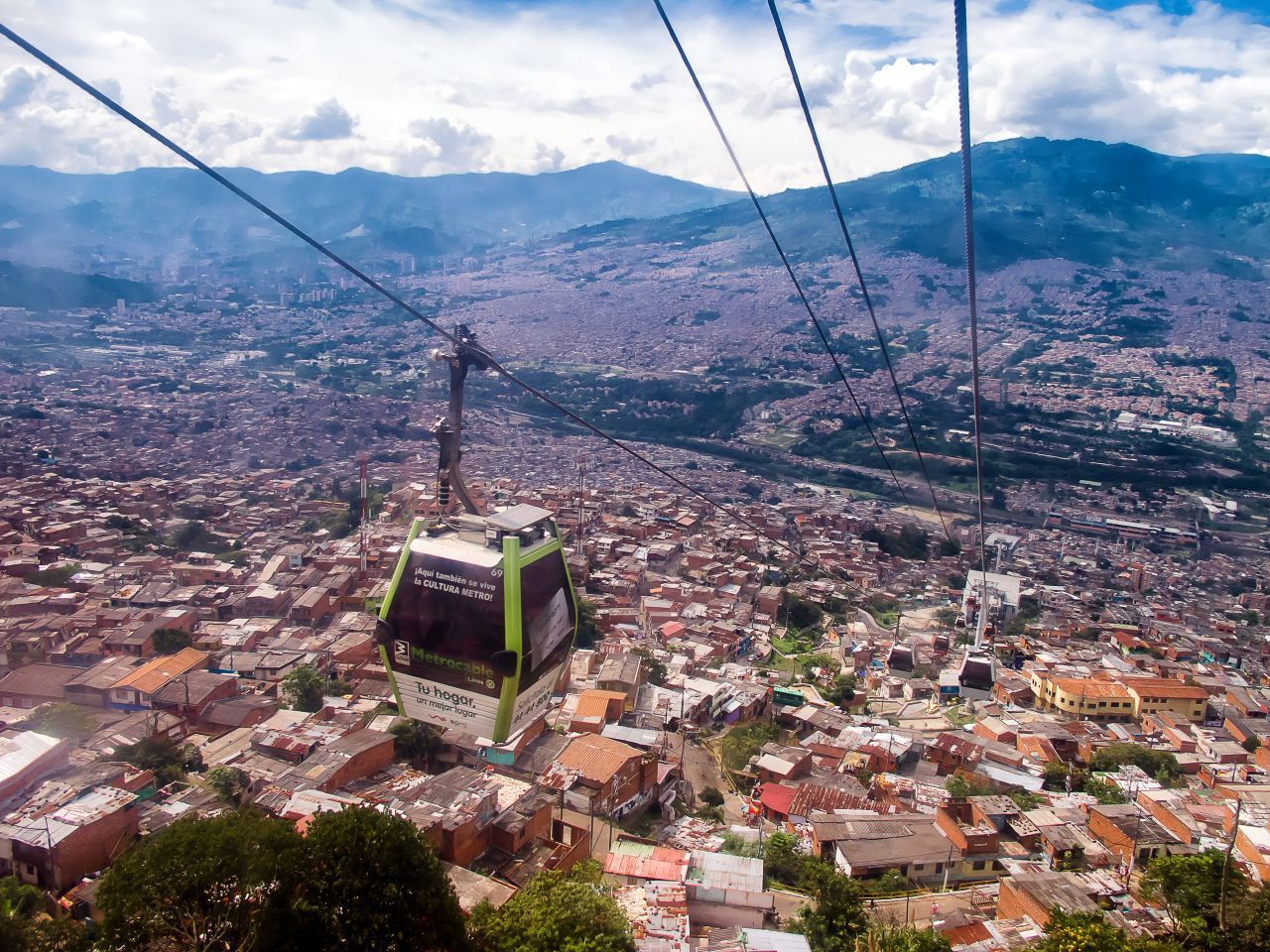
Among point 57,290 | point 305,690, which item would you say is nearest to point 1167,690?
→ point 305,690

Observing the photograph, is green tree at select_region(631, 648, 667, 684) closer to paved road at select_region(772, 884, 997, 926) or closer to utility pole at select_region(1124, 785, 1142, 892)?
paved road at select_region(772, 884, 997, 926)

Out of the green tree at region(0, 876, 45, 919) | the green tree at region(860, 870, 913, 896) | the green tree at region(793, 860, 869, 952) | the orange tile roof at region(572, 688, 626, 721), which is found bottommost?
the green tree at region(860, 870, 913, 896)

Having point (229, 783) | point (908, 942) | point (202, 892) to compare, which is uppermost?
point (202, 892)

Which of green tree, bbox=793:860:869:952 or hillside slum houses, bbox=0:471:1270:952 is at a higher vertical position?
green tree, bbox=793:860:869:952

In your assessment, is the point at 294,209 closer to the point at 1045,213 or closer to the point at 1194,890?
the point at 1045,213

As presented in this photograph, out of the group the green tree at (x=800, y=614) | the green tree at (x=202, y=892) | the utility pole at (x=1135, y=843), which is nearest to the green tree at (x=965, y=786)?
the utility pole at (x=1135, y=843)

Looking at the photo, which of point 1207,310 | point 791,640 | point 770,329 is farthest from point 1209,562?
point 1207,310

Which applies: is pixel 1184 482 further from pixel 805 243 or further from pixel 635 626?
pixel 805 243

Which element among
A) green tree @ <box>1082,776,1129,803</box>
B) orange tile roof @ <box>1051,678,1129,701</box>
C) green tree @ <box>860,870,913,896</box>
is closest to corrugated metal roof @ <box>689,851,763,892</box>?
green tree @ <box>860,870,913,896</box>
